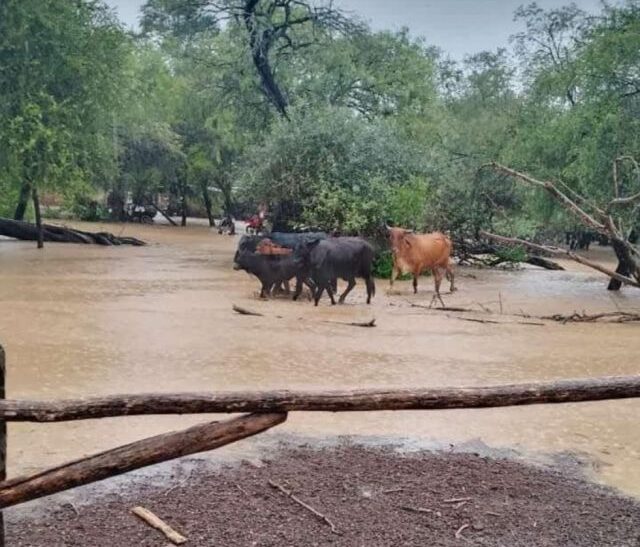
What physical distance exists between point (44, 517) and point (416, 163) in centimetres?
1846

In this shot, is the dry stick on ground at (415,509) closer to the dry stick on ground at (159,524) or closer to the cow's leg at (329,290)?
the dry stick on ground at (159,524)

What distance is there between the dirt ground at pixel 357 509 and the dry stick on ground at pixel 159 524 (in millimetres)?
37

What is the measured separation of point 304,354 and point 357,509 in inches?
204

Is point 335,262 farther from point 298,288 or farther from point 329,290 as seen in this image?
point 298,288

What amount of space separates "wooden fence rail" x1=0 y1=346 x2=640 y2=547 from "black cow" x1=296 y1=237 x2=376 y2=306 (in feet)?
35.7

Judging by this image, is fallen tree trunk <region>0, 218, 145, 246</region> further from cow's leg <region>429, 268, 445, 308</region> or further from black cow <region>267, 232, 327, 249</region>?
cow's leg <region>429, 268, 445, 308</region>

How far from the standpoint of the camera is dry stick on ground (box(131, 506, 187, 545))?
428 cm

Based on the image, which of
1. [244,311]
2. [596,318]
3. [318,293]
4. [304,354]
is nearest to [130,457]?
[304,354]

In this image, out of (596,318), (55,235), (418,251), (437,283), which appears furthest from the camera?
(55,235)

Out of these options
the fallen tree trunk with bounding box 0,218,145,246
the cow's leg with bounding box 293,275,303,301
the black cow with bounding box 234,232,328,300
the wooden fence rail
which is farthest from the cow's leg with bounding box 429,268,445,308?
the fallen tree trunk with bounding box 0,218,145,246

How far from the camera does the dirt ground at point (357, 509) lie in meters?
4.41

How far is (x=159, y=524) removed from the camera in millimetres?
4438

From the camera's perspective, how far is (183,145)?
39.0 metres

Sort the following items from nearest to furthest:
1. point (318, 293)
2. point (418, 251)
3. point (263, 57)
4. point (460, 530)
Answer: point (460, 530) < point (318, 293) < point (418, 251) < point (263, 57)
